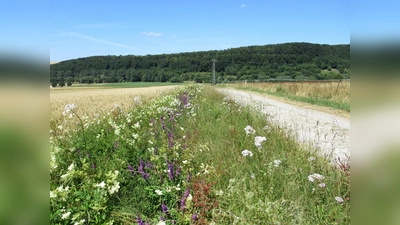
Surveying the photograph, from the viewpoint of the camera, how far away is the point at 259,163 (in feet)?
9.94

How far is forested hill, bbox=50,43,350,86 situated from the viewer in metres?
38.7

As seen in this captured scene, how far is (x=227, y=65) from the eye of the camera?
212ft

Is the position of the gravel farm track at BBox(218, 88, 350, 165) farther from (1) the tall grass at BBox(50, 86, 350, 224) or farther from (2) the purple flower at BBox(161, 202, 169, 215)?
(2) the purple flower at BBox(161, 202, 169, 215)

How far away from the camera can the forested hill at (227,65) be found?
38.7 m

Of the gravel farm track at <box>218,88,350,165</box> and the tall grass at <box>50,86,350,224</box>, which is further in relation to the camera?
the gravel farm track at <box>218,88,350,165</box>

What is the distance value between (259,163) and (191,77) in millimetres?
51244

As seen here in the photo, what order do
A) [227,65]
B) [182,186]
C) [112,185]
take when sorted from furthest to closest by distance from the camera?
[227,65], [182,186], [112,185]

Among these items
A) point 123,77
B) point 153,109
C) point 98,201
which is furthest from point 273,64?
point 98,201

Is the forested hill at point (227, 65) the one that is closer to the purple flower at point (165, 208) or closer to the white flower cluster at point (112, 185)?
the white flower cluster at point (112, 185)

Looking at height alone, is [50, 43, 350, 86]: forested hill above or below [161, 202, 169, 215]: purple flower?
above

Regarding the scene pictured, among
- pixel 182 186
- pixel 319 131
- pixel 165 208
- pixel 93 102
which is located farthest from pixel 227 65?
pixel 165 208

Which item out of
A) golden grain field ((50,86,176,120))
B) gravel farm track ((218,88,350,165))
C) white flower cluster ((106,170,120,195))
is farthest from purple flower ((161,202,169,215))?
gravel farm track ((218,88,350,165))

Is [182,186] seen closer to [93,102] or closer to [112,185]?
[112,185]

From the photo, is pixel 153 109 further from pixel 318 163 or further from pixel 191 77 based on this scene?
pixel 191 77
